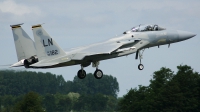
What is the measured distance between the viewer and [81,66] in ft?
138

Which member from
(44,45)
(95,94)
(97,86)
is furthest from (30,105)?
(97,86)

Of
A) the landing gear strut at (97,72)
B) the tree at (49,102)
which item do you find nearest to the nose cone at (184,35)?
the landing gear strut at (97,72)

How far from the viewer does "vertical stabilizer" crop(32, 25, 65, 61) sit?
127ft

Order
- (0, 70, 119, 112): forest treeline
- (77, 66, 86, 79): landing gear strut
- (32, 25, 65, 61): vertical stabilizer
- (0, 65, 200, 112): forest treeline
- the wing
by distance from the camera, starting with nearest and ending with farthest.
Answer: (32, 25, 65, 61): vertical stabilizer < the wing < (77, 66, 86, 79): landing gear strut < (0, 65, 200, 112): forest treeline < (0, 70, 119, 112): forest treeline

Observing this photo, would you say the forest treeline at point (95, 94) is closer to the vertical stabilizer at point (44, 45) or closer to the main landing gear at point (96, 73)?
the main landing gear at point (96, 73)

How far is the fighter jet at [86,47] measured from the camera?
39.1m

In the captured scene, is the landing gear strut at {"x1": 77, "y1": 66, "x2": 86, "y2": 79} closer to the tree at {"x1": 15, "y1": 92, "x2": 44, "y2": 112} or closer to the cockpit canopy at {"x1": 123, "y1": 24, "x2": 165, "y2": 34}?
the cockpit canopy at {"x1": 123, "y1": 24, "x2": 165, "y2": 34}

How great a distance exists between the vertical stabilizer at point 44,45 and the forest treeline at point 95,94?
26495mm

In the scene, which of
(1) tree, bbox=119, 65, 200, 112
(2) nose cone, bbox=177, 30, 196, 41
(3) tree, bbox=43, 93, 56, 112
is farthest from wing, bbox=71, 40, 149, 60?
(3) tree, bbox=43, 93, 56, 112

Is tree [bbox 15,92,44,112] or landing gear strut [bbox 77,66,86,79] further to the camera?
tree [bbox 15,92,44,112]

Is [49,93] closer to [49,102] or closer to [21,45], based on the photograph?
[49,102]

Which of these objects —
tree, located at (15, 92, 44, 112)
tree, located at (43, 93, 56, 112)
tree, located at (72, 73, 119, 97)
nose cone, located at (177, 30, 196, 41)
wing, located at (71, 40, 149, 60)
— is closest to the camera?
wing, located at (71, 40, 149, 60)

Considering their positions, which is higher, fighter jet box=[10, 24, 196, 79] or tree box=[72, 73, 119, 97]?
fighter jet box=[10, 24, 196, 79]

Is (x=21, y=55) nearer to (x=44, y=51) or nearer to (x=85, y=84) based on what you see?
(x=44, y=51)
